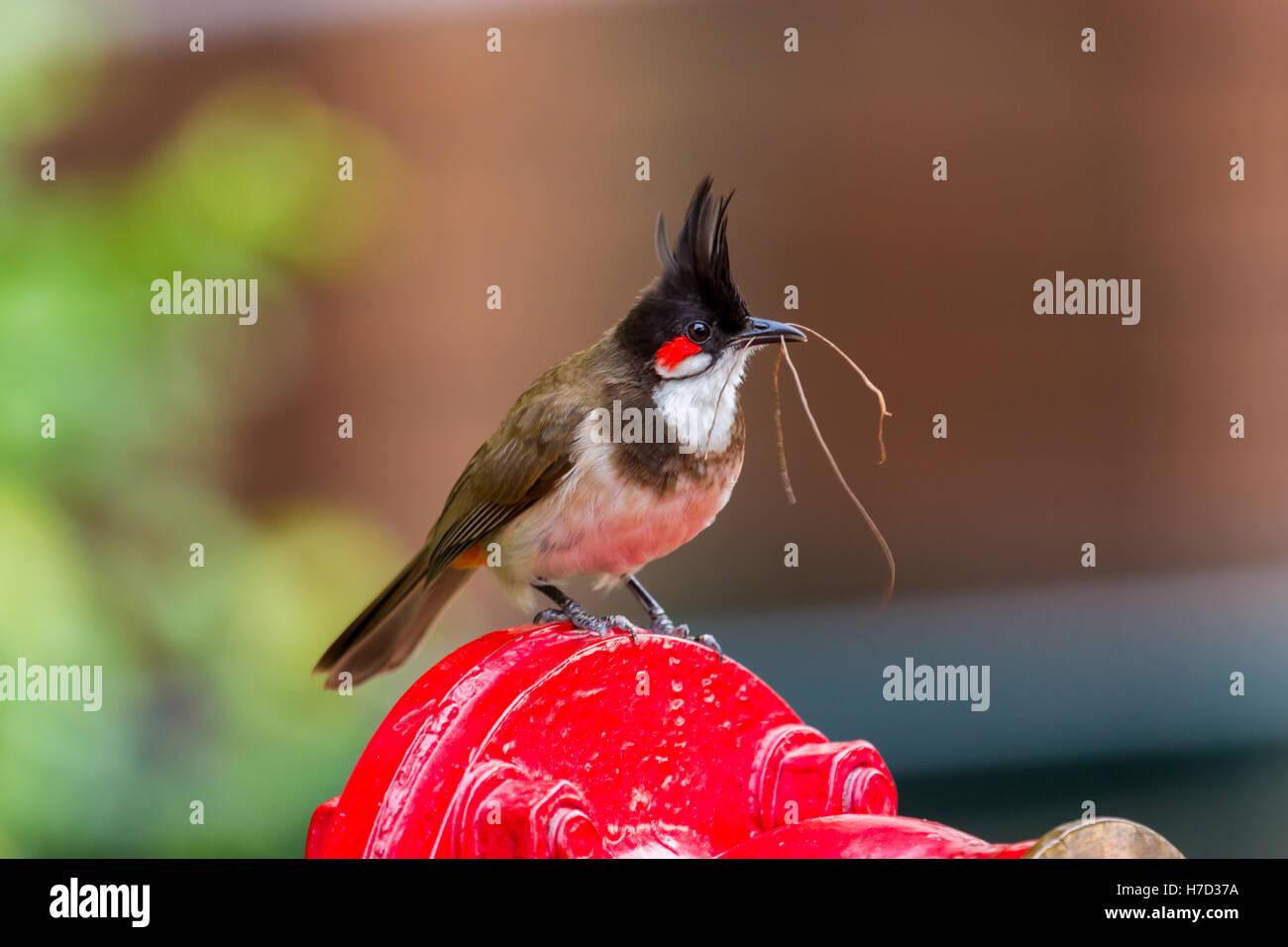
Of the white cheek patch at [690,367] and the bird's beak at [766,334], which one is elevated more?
the bird's beak at [766,334]

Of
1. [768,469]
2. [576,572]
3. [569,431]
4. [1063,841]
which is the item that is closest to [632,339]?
[569,431]

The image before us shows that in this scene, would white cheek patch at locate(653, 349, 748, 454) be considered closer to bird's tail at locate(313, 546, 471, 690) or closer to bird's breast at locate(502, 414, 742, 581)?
bird's breast at locate(502, 414, 742, 581)

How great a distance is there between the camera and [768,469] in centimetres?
395

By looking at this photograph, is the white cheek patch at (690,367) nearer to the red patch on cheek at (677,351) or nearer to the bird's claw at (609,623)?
the red patch on cheek at (677,351)

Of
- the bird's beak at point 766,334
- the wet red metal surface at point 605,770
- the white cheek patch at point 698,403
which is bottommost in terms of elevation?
the wet red metal surface at point 605,770

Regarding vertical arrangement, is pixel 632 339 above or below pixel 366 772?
above

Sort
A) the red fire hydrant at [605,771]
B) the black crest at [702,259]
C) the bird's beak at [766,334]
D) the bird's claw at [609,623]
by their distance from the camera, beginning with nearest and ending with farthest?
the red fire hydrant at [605,771] < the bird's claw at [609,623] < the black crest at [702,259] < the bird's beak at [766,334]

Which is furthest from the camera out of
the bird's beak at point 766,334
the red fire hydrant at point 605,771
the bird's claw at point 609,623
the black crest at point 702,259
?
the bird's beak at point 766,334

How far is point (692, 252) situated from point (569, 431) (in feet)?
1.20

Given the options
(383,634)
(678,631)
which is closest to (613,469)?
(678,631)

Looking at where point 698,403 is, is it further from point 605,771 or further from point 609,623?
point 605,771

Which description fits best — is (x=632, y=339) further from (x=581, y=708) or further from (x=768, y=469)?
(x=768, y=469)

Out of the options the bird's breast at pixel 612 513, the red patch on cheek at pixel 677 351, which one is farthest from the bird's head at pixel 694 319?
the bird's breast at pixel 612 513

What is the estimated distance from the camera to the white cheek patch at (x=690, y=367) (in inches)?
80.1
